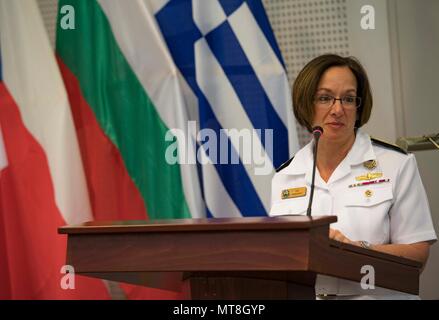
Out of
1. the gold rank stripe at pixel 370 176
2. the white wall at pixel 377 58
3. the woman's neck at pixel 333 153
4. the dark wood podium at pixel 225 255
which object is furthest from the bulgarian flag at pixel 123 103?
the dark wood podium at pixel 225 255

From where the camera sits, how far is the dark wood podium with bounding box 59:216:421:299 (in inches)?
63.2

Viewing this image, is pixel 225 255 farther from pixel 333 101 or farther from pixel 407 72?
pixel 407 72

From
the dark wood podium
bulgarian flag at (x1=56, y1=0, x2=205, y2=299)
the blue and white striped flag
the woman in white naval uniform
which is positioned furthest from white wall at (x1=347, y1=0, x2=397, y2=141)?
the dark wood podium

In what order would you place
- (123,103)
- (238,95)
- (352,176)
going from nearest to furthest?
(352,176) < (238,95) < (123,103)

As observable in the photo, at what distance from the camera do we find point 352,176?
2578 mm

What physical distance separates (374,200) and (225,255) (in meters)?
0.94

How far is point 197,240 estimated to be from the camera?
169 cm

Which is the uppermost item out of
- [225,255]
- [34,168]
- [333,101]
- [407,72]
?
[407,72]

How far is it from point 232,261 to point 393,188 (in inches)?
39.1

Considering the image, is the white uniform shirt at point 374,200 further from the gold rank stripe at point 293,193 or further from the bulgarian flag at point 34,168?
the bulgarian flag at point 34,168

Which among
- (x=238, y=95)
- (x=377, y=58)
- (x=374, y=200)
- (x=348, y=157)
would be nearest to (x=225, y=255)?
(x=374, y=200)

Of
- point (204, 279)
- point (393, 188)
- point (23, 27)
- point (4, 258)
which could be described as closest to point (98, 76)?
point (23, 27)

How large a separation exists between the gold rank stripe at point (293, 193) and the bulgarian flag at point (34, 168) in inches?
47.5

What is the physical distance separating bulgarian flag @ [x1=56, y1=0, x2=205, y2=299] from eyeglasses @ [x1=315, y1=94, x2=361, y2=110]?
984 millimetres
